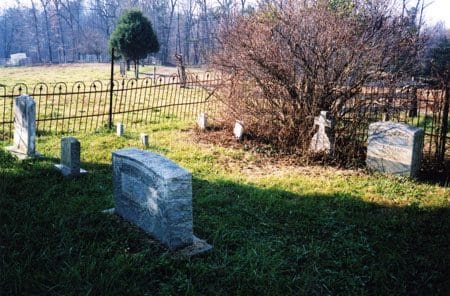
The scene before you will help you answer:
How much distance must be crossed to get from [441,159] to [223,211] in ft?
14.4

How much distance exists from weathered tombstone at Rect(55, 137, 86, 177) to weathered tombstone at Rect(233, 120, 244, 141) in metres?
3.73

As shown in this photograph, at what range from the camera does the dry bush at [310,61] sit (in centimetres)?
739

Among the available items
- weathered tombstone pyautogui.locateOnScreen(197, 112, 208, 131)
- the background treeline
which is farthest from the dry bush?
the background treeline

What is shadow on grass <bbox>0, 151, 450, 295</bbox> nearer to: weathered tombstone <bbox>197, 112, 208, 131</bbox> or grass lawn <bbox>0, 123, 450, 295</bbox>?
grass lawn <bbox>0, 123, 450, 295</bbox>

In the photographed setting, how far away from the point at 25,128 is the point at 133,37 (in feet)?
63.9

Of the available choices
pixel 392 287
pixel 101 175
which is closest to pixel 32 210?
pixel 101 175

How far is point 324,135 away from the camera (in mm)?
7383

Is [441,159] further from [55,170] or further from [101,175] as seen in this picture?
[55,170]

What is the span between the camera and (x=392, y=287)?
3.50 meters

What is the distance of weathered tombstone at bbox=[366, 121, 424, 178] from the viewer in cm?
645

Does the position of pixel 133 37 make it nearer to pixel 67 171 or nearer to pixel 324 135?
pixel 324 135

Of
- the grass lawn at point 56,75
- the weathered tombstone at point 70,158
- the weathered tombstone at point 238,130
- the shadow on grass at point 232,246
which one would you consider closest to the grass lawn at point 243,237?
the shadow on grass at point 232,246

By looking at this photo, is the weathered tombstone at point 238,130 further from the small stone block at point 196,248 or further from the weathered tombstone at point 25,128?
the small stone block at point 196,248

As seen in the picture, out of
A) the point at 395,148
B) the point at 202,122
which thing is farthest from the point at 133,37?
the point at 395,148
